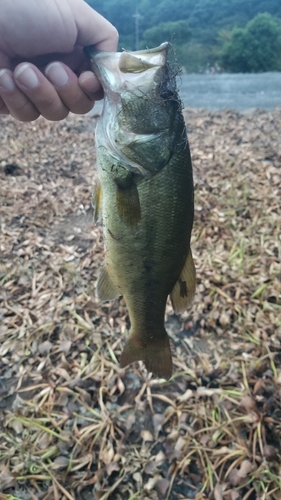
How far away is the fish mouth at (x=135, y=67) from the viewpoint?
1441mm

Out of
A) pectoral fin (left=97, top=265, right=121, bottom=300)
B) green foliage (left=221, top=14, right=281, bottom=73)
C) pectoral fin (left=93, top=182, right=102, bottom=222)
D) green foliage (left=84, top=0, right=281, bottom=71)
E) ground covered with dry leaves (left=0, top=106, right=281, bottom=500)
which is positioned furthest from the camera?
green foliage (left=84, top=0, right=281, bottom=71)

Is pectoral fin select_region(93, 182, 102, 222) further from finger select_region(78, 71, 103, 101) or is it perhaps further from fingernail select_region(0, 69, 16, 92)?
fingernail select_region(0, 69, 16, 92)

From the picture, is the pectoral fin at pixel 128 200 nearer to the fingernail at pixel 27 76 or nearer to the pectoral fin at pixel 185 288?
the pectoral fin at pixel 185 288

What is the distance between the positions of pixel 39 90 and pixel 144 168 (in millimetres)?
740

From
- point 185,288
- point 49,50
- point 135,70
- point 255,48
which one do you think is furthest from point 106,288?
point 255,48

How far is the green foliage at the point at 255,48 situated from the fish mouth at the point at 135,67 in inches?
892

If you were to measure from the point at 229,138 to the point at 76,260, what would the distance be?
14.2 ft

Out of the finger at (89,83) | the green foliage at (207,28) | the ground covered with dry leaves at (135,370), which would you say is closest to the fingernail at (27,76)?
the finger at (89,83)

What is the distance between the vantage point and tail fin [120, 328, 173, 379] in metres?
1.86

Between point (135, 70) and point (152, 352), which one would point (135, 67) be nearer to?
point (135, 70)

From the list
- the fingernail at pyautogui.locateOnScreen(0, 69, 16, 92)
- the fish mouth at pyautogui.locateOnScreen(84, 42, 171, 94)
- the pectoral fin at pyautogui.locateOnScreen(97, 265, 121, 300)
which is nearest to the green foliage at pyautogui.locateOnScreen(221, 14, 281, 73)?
the fingernail at pyautogui.locateOnScreen(0, 69, 16, 92)

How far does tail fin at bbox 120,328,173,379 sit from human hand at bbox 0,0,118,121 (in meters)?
1.11

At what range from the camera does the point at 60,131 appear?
857 cm

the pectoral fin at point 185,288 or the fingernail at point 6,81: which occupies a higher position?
the fingernail at point 6,81
